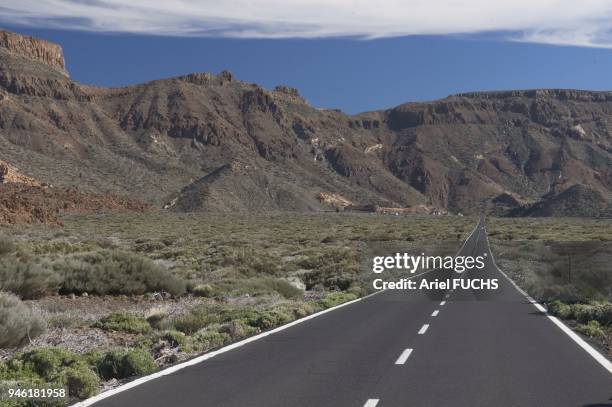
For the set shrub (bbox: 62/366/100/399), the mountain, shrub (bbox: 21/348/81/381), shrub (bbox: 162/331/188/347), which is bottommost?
the mountain

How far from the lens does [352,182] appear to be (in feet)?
577

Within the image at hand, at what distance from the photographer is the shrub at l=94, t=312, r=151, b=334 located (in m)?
12.8

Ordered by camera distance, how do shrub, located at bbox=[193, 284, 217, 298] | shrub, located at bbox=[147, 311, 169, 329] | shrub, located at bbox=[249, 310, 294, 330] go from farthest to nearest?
shrub, located at bbox=[193, 284, 217, 298] → shrub, located at bbox=[249, 310, 294, 330] → shrub, located at bbox=[147, 311, 169, 329]

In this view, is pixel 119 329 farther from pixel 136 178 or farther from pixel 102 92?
pixel 102 92

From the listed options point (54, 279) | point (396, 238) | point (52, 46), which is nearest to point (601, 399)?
point (54, 279)

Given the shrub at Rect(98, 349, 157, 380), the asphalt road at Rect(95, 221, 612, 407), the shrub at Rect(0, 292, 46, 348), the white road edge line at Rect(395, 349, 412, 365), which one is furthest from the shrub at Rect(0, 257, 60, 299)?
the white road edge line at Rect(395, 349, 412, 365)

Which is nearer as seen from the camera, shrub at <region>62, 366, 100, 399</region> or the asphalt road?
the asphalt road

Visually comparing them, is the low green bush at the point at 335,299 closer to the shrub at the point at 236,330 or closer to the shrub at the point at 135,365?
the shrub at the point at 236,330

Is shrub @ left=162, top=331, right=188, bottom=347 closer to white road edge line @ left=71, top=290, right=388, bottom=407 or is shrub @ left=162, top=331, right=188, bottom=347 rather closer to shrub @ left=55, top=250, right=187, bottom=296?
white road edge line @ left=71, top=290, right=388, bottom=407

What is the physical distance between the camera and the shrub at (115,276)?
724 inches

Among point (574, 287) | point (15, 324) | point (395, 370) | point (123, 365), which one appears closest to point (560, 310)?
point (574, 287)

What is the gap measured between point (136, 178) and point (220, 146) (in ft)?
134

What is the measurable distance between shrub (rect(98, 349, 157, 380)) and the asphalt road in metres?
0.50

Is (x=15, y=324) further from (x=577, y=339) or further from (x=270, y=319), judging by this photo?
(x=577, y=339)
